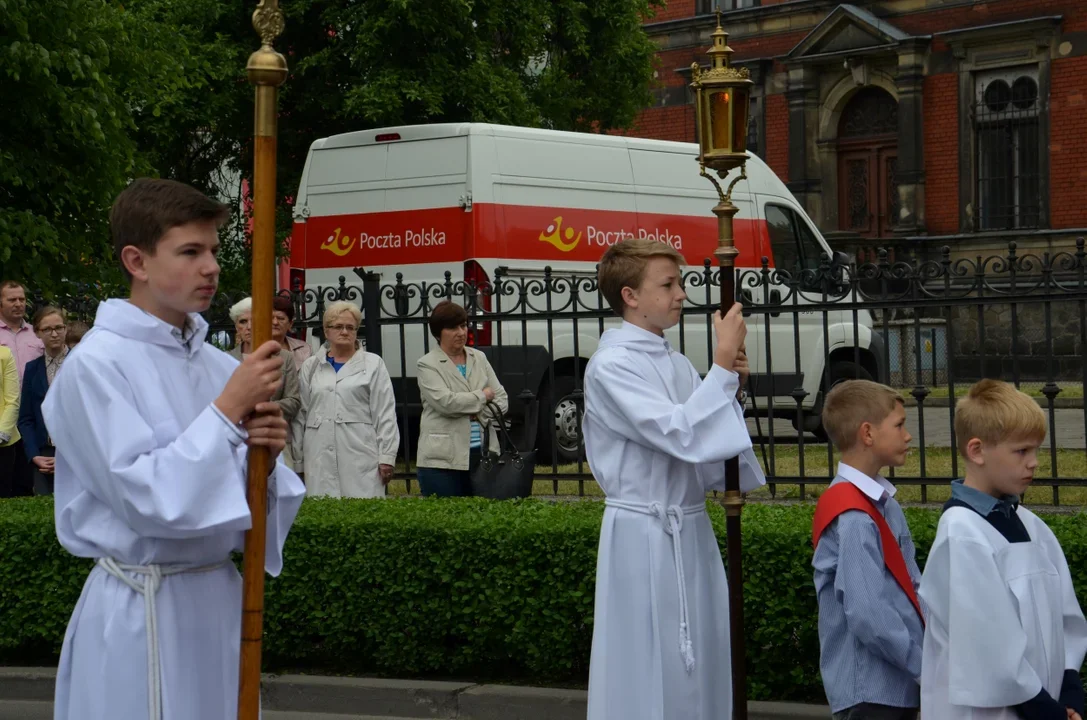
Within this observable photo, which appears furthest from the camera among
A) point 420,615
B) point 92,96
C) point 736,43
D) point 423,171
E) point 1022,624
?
point 736,43

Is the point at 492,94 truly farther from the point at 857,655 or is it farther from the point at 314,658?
the point at 857,655

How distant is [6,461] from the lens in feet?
32.8

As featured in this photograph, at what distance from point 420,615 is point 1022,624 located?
3714mm

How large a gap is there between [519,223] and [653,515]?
8.75 metres

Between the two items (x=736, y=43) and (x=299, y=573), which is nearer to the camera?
(x=299, y=573)

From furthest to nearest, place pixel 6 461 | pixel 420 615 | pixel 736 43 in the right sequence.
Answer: pixel 736 43
pixel 6 461
pixel 420 615

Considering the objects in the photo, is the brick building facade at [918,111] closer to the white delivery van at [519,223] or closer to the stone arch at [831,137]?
the stone arch at [831,137]

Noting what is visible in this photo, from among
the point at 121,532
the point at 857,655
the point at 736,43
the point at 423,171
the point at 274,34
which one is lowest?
the point at 857,655

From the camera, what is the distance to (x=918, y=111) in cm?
2669

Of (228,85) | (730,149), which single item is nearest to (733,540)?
(730,149)

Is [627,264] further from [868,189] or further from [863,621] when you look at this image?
[868,189]

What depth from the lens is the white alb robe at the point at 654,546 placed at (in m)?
4.31

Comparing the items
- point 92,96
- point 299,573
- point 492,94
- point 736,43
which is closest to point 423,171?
point 92,96

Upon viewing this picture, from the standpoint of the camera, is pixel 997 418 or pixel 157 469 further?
pixel 997 418
